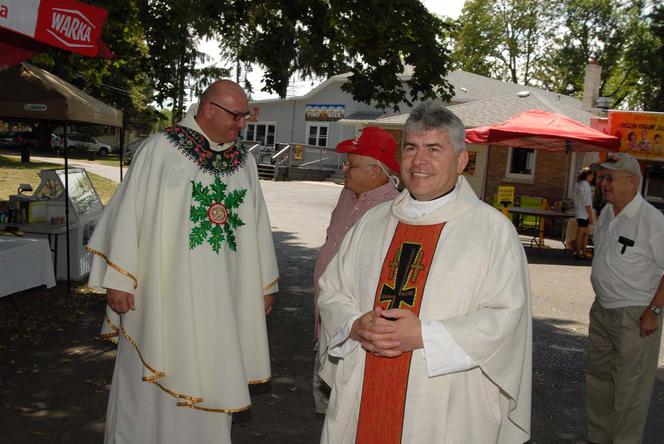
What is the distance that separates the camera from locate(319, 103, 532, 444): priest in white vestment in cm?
254

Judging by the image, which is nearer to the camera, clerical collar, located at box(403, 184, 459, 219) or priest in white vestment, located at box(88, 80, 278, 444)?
clerical collar, located at box(403, 184, 459, 219)

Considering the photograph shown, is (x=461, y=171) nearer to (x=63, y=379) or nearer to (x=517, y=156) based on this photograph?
(x=63, y=379)

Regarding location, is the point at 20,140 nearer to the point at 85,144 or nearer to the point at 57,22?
the point at 85,144

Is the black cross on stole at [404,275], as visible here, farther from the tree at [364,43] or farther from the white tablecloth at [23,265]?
the tree at [364,43]

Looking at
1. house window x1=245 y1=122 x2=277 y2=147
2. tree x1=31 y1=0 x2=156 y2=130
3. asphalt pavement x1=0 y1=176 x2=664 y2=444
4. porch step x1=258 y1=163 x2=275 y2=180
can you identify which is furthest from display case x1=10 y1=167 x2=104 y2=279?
house window x1=245 y1=122 x2=277 y2=147

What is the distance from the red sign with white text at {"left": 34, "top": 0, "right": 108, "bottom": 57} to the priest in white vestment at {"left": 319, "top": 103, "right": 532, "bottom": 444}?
3.46 meters

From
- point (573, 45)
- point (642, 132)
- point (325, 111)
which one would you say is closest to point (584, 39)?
point (573, 45)

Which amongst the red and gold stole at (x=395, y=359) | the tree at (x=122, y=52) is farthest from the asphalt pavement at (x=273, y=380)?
the tree at (x=122, y=52)

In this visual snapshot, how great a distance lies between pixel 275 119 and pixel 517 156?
22.9 metres

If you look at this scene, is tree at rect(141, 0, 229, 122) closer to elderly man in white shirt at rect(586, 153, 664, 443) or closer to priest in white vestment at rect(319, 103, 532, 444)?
elderly man in white shirt at rect(586, 153, 664, 443)

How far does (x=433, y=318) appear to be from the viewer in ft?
8.68

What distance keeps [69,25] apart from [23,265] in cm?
266

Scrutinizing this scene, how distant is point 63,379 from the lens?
577cm

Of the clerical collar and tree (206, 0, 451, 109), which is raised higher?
tree (206, 0, 451, 109)
